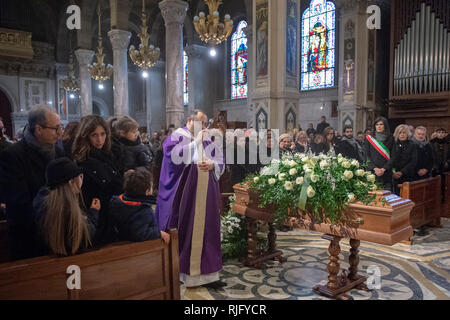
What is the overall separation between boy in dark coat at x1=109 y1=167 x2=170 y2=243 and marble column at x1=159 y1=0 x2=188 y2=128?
8336 mm

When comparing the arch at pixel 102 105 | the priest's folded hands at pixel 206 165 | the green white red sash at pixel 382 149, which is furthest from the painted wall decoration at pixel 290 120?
the arch at pixel 102 105

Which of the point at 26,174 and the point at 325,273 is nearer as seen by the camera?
the point at 26,174

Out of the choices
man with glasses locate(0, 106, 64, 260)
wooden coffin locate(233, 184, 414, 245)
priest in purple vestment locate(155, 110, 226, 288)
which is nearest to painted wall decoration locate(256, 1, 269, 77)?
priest in purple vestment locate(155, 110, 226, 288)

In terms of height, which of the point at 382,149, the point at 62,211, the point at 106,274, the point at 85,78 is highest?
the point at 85,78

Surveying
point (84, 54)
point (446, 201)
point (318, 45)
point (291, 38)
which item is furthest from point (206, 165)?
point (84, 54)

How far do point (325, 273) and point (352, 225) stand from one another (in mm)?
1172

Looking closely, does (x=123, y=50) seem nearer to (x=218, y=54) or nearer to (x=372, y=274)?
(x=218, y=54)

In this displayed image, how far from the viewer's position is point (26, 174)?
240cm

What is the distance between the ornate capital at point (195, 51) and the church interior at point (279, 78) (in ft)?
0.19

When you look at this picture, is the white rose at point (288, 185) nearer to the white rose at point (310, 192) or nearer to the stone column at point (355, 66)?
the white rose at point (310, 192)

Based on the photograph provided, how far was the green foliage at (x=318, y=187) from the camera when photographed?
313 centimetres

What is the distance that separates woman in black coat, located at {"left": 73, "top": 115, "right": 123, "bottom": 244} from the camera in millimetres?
2557

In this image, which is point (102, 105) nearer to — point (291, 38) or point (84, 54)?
point (84, 54)
